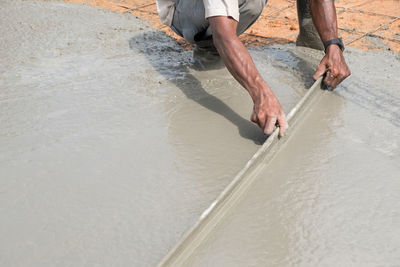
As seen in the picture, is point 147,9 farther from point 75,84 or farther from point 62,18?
point 75,84

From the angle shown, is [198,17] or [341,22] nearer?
[198,17]

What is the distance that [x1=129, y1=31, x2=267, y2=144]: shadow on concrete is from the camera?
217 centimetres

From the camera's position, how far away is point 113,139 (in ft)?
6.73

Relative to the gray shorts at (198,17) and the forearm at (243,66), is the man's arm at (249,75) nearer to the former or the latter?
the forearm at (243,66)

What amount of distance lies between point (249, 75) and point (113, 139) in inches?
28.5

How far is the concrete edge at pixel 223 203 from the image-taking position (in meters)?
1.39

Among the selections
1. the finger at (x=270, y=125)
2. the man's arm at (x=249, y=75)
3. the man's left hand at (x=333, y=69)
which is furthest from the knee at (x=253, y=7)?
the finger at (x=270, y=125)

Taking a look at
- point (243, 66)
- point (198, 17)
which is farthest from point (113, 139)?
point (198, 17)

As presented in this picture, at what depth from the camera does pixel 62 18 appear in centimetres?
374

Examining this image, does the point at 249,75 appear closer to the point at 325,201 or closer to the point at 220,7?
the point at 220,7

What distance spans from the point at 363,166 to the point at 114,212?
1.09m

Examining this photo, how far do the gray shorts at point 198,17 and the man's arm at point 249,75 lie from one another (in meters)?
0.57

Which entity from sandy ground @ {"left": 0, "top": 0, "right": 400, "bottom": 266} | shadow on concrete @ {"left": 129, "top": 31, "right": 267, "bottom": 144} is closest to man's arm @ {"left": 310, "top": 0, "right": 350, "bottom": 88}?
sandy ground @ {"left": 0, "top": 0, "right": 400, "bottom": 266}

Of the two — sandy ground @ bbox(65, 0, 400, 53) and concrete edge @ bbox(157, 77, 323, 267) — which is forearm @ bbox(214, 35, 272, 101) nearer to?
concrete edge @ bbox(157, 77, 323, 267)
